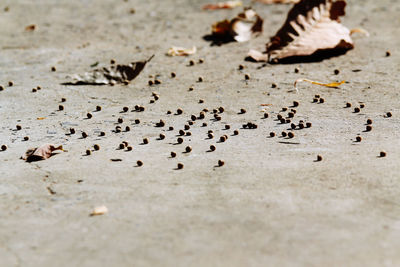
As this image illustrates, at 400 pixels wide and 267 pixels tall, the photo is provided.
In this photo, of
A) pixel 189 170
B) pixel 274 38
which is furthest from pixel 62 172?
pixel 274 38

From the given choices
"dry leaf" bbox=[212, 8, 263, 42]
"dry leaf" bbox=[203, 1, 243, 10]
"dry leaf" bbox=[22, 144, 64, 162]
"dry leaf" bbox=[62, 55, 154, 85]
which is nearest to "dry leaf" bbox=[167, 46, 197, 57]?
"dry leaf" bbox=[212, 8, 263, 42]

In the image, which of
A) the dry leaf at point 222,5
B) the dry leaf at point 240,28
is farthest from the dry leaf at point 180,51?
the dry leaf at point 222,5

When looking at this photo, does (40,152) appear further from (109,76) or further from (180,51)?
(180,51)

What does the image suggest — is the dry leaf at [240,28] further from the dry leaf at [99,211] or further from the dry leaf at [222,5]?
the dry leaf at [99,211]

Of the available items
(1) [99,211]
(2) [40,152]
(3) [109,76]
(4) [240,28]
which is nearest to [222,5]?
(4) [240,28]

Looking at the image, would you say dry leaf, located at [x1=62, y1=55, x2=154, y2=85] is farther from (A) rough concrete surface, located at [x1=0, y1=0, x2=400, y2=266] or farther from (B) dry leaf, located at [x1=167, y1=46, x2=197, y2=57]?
(B) dry leaf, located at [x1=167, y1=46, x2=197, y2=57]

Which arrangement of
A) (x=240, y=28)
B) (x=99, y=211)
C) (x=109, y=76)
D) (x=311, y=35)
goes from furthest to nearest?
(x=240, y=28), (x=311, y=35), (x=109, y=76), (x=99, y=211)
